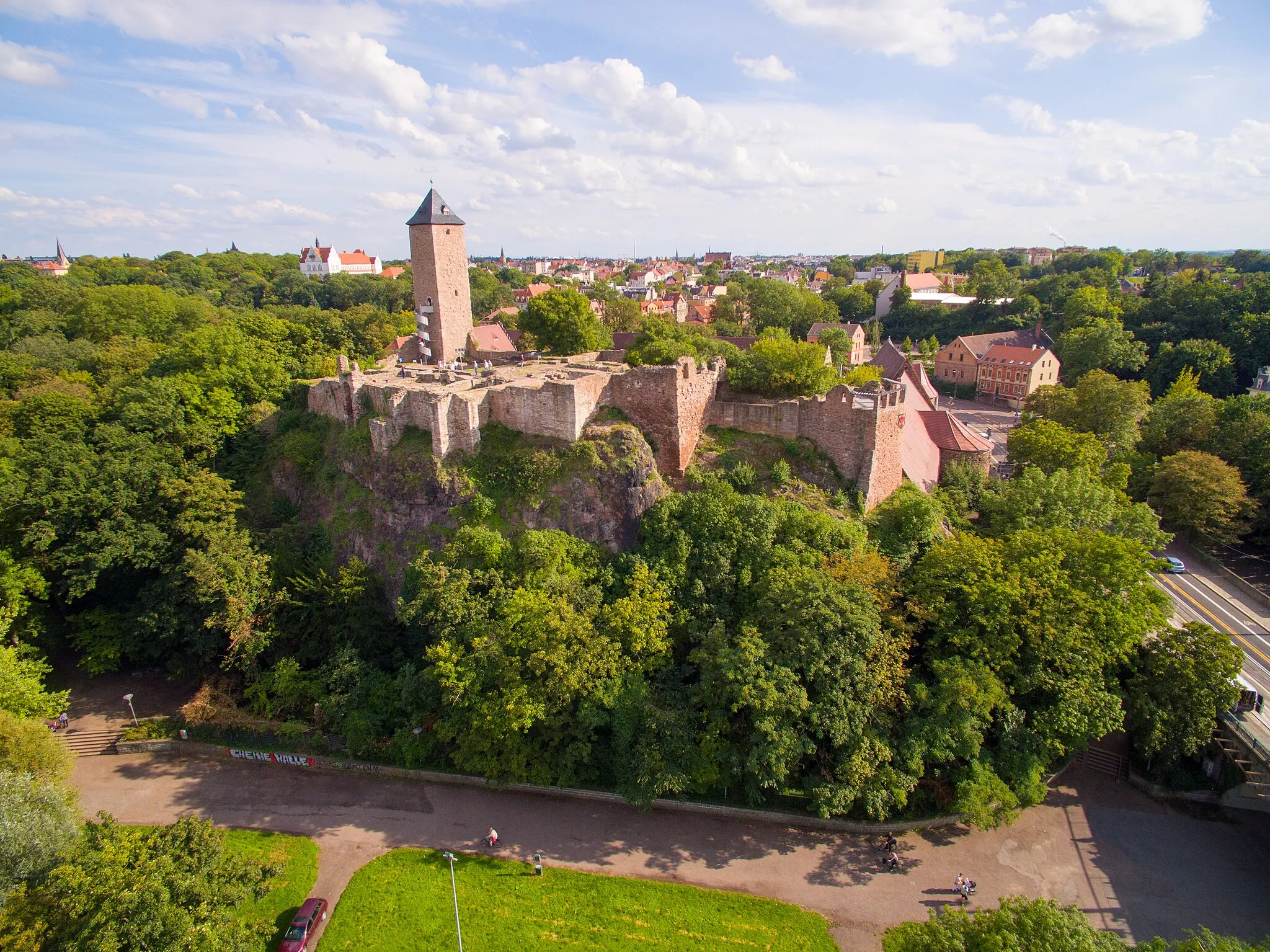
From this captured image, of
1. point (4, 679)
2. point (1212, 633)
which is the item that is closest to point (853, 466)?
point (1212, 633)

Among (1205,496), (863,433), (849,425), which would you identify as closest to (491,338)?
Answer: (849,425)

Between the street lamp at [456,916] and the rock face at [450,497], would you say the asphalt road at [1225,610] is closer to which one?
the rock face at [450,497]

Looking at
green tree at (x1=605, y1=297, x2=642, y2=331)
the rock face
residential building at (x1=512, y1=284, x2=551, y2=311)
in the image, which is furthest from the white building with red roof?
the rock face

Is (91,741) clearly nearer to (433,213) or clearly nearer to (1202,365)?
(433,213)

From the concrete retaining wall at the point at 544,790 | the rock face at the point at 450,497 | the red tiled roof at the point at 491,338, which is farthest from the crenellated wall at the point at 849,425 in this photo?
the red tiled roof at the point at 491,338

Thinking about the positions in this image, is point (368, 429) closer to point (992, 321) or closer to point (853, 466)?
point (853, 466)

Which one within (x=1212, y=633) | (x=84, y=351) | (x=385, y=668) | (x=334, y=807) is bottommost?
(x=334, y=807)

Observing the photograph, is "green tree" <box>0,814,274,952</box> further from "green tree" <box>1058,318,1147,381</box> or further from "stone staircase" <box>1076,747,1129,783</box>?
"green tree" <box>1058,318,1147,381</box>
